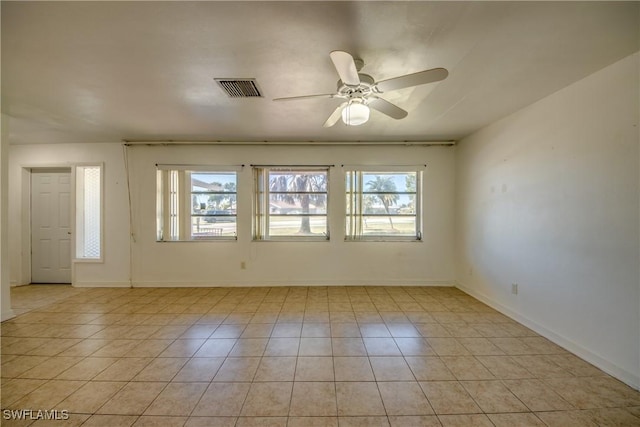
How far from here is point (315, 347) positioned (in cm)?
255

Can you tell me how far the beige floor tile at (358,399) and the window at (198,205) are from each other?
10.8ft

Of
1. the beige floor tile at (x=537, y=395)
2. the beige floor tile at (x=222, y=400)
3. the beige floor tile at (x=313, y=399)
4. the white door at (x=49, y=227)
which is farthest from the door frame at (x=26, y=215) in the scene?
the beige floor tile at (x=537, y=395)

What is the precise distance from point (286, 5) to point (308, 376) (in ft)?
8.33

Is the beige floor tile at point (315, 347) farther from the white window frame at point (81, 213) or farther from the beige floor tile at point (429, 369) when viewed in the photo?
the white window frame at point (81, 213)

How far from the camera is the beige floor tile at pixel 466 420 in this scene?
5.43ft

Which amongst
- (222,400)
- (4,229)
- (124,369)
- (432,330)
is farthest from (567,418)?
(4,229)

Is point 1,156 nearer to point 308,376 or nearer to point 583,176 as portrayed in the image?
point 308,376

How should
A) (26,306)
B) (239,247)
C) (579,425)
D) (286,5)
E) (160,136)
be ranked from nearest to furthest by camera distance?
(286,5) → (579,425) → (26,306) → (160,136) → (239,247)

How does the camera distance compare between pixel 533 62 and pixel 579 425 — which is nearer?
pixel 579 425

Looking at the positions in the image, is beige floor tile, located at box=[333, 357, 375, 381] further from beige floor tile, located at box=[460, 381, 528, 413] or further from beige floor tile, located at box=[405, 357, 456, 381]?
beige floor tile, located at box=[460, 381, 528, 413]

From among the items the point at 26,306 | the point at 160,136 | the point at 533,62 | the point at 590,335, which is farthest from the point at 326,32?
the point at 26,306

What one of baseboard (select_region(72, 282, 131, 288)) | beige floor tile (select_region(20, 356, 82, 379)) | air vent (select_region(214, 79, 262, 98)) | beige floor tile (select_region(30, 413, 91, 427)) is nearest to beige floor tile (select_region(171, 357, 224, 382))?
beige floor tile (select_region(30, 413, 91, 427))

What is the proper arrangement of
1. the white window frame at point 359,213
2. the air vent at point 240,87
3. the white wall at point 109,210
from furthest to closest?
the white window frame at point 359,213
the white wall at point 109,210
the air vent at point 240,87

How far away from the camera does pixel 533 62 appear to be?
6.88 ft
